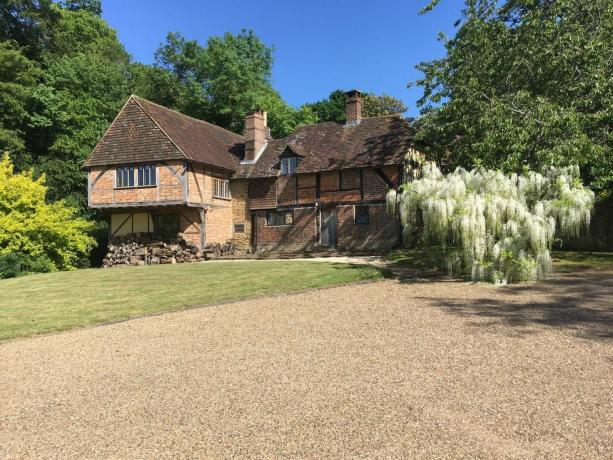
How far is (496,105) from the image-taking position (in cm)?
1485

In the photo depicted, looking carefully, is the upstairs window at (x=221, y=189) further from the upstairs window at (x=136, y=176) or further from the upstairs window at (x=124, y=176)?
the upstairs window at (x=124, y=176)

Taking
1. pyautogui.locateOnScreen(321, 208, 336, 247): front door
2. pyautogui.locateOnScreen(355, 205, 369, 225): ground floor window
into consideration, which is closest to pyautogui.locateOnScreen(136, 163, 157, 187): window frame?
pyautogui.locateOnScreen(321, 208, 336, 247): front door

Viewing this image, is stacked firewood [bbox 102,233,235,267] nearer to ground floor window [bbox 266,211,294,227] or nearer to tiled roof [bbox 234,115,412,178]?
ground floor window [bbox 266,211,294,227]

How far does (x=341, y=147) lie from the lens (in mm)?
24062

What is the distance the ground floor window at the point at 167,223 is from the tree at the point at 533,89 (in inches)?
511

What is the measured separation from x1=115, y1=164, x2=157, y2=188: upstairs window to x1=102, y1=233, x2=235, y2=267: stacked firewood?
2.54m

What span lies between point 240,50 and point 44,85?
17.3 meters

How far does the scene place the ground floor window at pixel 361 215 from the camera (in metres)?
22.7

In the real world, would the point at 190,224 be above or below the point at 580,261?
above

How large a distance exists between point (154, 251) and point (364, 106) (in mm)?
23229

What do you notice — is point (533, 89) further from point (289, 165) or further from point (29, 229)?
point (29, 229)

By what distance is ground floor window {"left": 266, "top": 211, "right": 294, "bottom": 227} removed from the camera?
24.3 metres

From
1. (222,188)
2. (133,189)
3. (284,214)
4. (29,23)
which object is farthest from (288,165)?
(29,23)

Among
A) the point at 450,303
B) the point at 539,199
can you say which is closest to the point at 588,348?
the point at 450,303
